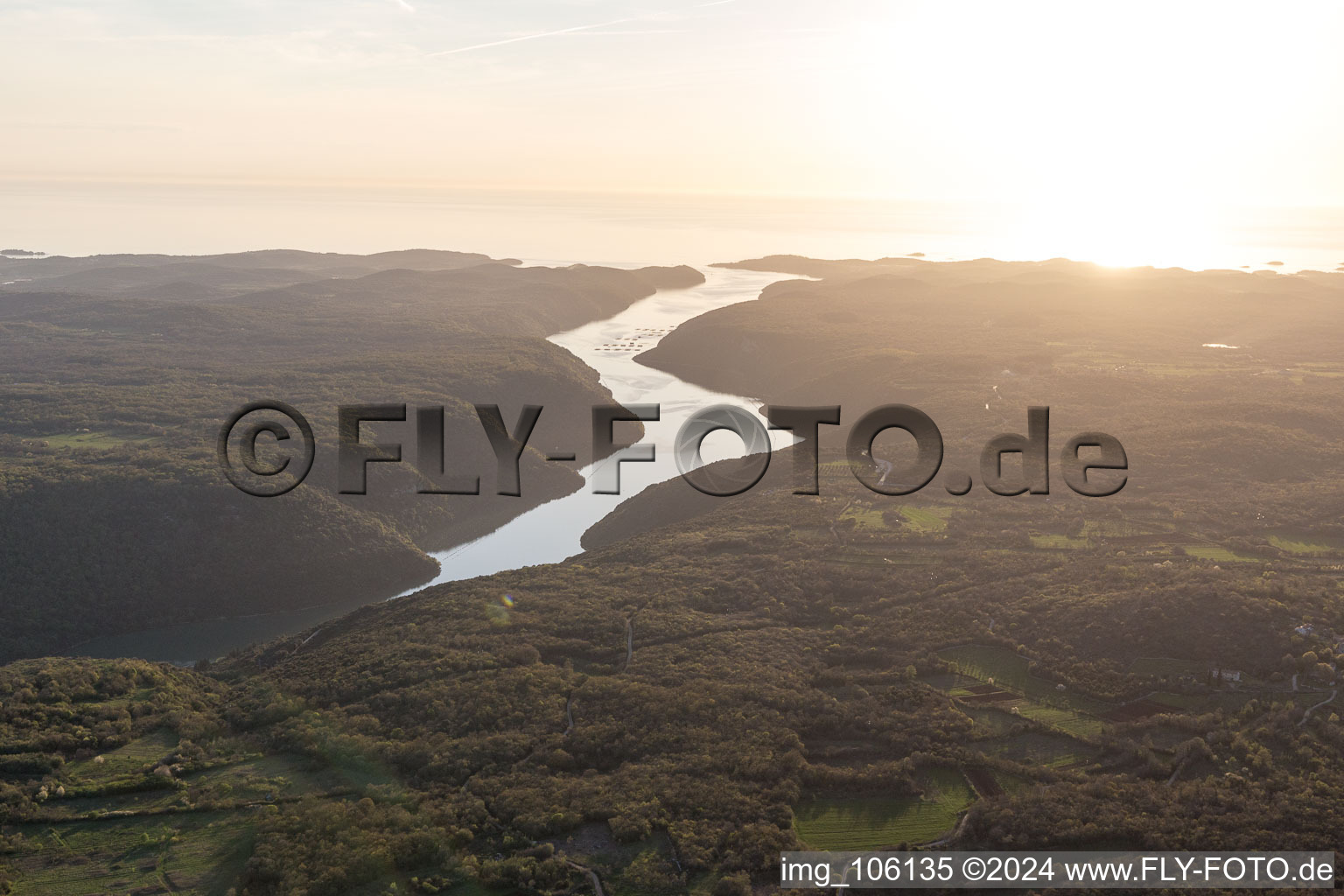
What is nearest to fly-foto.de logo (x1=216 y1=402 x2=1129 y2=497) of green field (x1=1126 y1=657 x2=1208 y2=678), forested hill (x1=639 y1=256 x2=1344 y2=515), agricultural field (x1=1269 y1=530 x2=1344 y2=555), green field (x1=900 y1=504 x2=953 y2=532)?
forested hill (x1=639 y1=256 x2=1344 y2=515)

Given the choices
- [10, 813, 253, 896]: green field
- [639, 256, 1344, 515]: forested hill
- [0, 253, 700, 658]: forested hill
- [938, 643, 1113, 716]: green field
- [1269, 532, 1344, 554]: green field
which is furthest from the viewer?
[639, 256, 1344, 515]: forested hill

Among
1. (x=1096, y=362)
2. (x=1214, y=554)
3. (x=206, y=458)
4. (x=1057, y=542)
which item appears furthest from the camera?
(x=1096, y=362)

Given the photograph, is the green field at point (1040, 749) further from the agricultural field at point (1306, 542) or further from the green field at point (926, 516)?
the agricultural field at point (1306, 542)

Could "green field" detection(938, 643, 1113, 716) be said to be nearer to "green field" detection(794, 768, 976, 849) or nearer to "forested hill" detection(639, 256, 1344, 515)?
"green field" detection(794, 768, 976, 849)

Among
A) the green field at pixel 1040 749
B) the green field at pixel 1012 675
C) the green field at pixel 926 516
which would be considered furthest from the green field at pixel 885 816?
the green field at pixel 926 516

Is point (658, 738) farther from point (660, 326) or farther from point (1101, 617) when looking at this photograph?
point (660, 326)

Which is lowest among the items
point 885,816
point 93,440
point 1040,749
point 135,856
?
point 135,856

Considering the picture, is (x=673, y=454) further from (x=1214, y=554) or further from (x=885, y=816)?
(x=885, y=816)

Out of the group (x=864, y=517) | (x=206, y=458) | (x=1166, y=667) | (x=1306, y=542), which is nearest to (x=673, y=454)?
(x=864, y=517)
